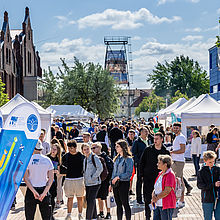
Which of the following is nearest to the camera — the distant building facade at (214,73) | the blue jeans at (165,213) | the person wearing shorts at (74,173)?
the blue jeans at (165,213)

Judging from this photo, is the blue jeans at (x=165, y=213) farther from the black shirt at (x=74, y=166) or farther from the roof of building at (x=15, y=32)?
the roof of building at (x=15, y=32)

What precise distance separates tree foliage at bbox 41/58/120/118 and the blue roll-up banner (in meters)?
45.8

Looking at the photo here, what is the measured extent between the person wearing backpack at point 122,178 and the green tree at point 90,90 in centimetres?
4342

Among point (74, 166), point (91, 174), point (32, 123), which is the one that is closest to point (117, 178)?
point (91, 174)

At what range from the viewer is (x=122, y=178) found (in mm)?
7938

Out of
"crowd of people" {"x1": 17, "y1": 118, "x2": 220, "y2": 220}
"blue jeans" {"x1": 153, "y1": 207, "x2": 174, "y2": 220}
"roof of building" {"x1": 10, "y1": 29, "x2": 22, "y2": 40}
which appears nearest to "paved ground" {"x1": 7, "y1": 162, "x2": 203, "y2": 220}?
"crowd of people" {"x1": 17, "y1": 118, "x2": 220, "y2": 220}

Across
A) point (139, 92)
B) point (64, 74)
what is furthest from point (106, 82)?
point (139, 92)

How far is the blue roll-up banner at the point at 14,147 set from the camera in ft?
16.4

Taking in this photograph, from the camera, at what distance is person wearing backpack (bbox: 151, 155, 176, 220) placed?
21.1ft

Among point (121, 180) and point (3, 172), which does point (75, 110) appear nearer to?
point (121, 180)

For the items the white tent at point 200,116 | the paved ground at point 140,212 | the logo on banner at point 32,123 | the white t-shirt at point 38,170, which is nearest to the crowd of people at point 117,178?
the white t-shirt at point 38,170

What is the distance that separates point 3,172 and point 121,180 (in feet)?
10.9

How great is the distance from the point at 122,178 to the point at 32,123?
288 centimetres

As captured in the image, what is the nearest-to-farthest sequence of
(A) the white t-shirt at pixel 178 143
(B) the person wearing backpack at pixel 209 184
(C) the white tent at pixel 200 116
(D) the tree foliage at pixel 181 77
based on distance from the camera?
(B) the person wearing backpack at pixel 209 184 → (A) the white t-shirt at pixel 178 143 → (C) the white tent at pixel 200 116 → (D) the tree foliage at pixel 181 77
